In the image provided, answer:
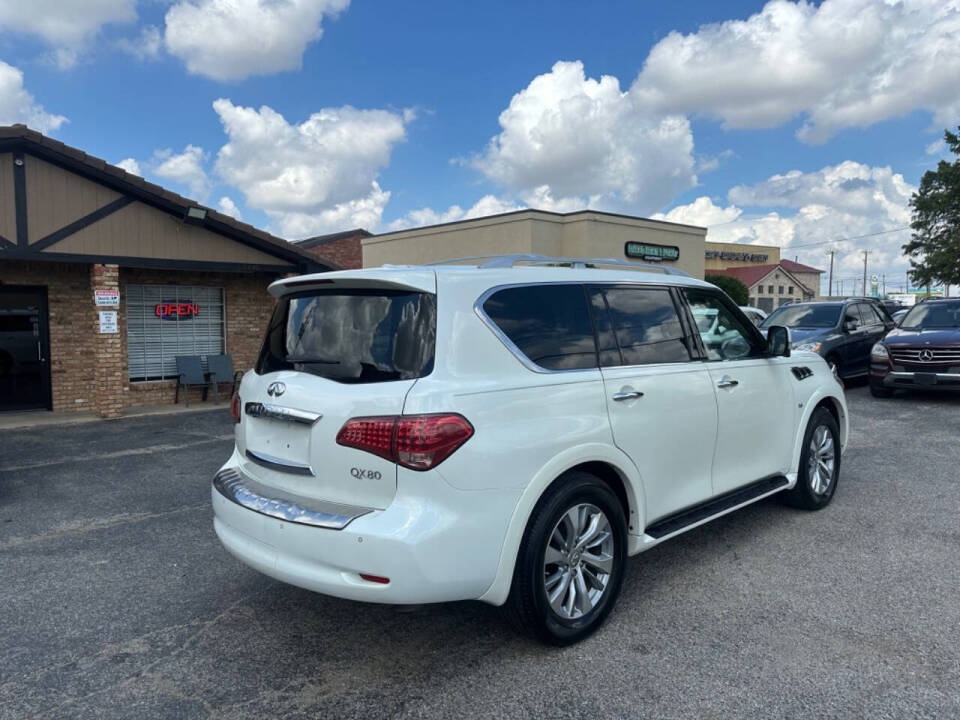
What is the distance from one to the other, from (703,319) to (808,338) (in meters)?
9.45

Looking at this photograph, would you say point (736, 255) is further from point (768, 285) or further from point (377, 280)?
point (377, 280)

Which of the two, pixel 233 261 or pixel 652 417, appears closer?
pixel 652 417

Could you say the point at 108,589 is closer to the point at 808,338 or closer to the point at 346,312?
the point at 346,312

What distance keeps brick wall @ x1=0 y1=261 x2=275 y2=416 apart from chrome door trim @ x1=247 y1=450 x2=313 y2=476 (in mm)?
9152

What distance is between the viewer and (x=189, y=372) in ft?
42.4

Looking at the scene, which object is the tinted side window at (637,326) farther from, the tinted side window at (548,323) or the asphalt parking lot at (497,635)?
the asphalt parking lot at (497,635)

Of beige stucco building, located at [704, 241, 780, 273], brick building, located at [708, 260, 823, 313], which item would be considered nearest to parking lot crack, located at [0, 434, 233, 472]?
brick building, located at [708, 260, 823, 313]

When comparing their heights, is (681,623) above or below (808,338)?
below

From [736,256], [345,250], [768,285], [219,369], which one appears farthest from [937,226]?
[219,369]

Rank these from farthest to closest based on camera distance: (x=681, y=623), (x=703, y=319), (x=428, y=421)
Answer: (x=703, y=319)
(x=681, y=623)
(x=428, y=421)

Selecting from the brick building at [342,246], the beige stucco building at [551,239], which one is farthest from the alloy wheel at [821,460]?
the brick building at [342,246]

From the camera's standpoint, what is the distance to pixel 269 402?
133 inches

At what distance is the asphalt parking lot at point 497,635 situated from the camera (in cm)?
296

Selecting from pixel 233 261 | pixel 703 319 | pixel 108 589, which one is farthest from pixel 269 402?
pixel 233 261
